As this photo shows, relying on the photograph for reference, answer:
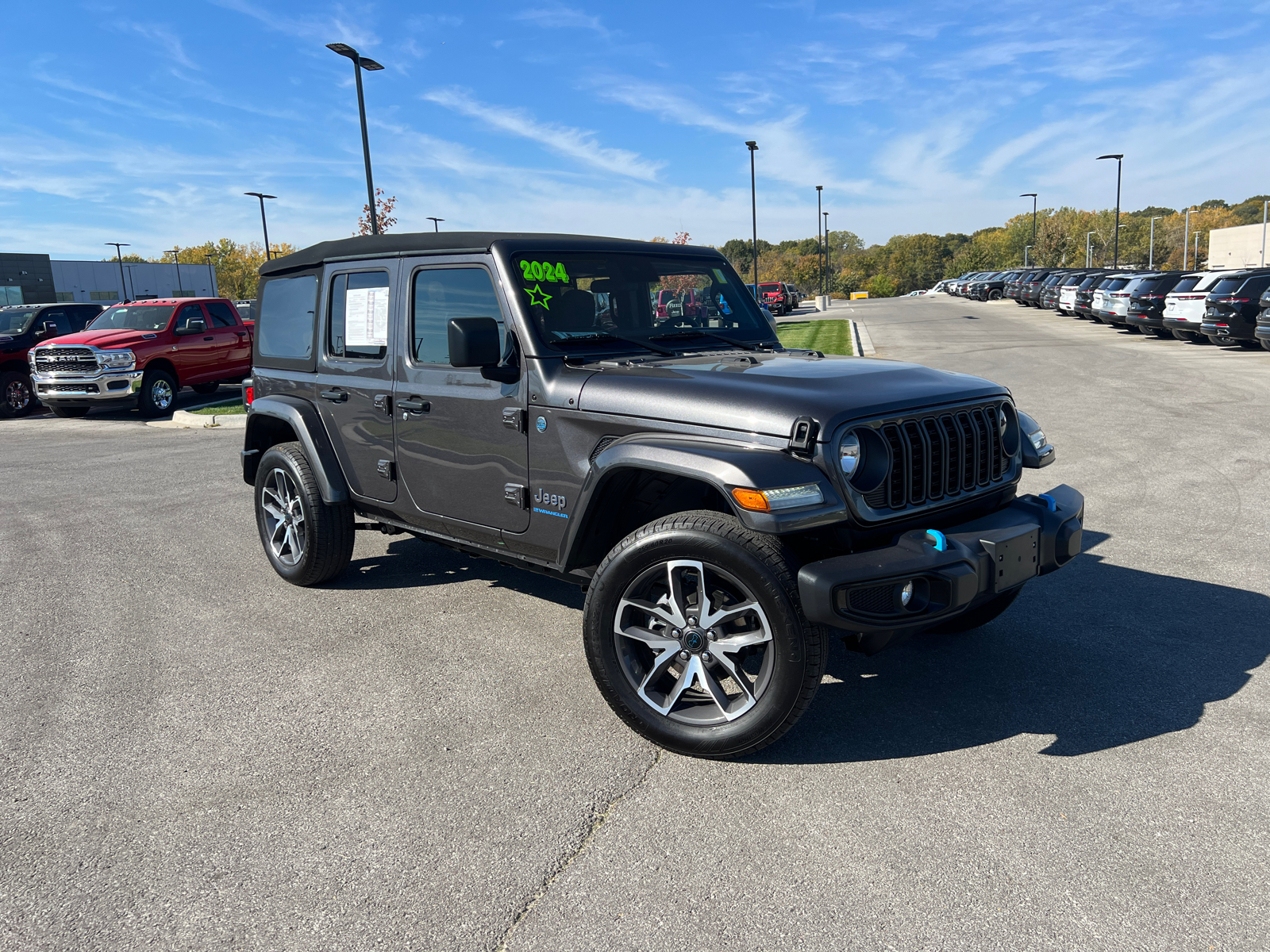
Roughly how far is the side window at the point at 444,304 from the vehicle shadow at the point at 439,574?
1.63 metres

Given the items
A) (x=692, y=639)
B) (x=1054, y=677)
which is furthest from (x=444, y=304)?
(x=1054, y=677)

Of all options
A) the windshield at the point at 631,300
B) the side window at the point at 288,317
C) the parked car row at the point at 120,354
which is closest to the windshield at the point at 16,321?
the parked car row at the point at 120,354

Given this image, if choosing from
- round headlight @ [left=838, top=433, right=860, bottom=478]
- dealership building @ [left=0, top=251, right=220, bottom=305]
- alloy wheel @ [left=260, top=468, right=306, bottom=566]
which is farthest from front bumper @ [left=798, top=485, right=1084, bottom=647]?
dealership building @ [left=0, top=251, right=220, bottom=305]

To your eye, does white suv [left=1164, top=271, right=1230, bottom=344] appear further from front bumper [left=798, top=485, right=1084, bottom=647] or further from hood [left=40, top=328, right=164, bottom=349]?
hood [left=40, top=328, right=164, bottom=349]

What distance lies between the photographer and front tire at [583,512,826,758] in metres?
3.25

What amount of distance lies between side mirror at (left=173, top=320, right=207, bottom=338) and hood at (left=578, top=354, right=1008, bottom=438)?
15131mm

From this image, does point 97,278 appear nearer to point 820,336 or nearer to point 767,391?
point 820,336

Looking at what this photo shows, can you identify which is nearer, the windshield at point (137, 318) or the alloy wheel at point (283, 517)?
the alloy wheel at point (283, 517)

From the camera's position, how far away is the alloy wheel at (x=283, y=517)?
5.69 m

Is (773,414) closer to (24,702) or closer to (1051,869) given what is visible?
(1051,869)

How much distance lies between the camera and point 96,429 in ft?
50.2

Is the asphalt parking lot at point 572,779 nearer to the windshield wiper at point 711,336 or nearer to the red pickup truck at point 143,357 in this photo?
the windshield wiper at point 711,336

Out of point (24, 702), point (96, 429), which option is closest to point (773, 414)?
point (24, 702)

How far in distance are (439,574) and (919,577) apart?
11.7 ft
